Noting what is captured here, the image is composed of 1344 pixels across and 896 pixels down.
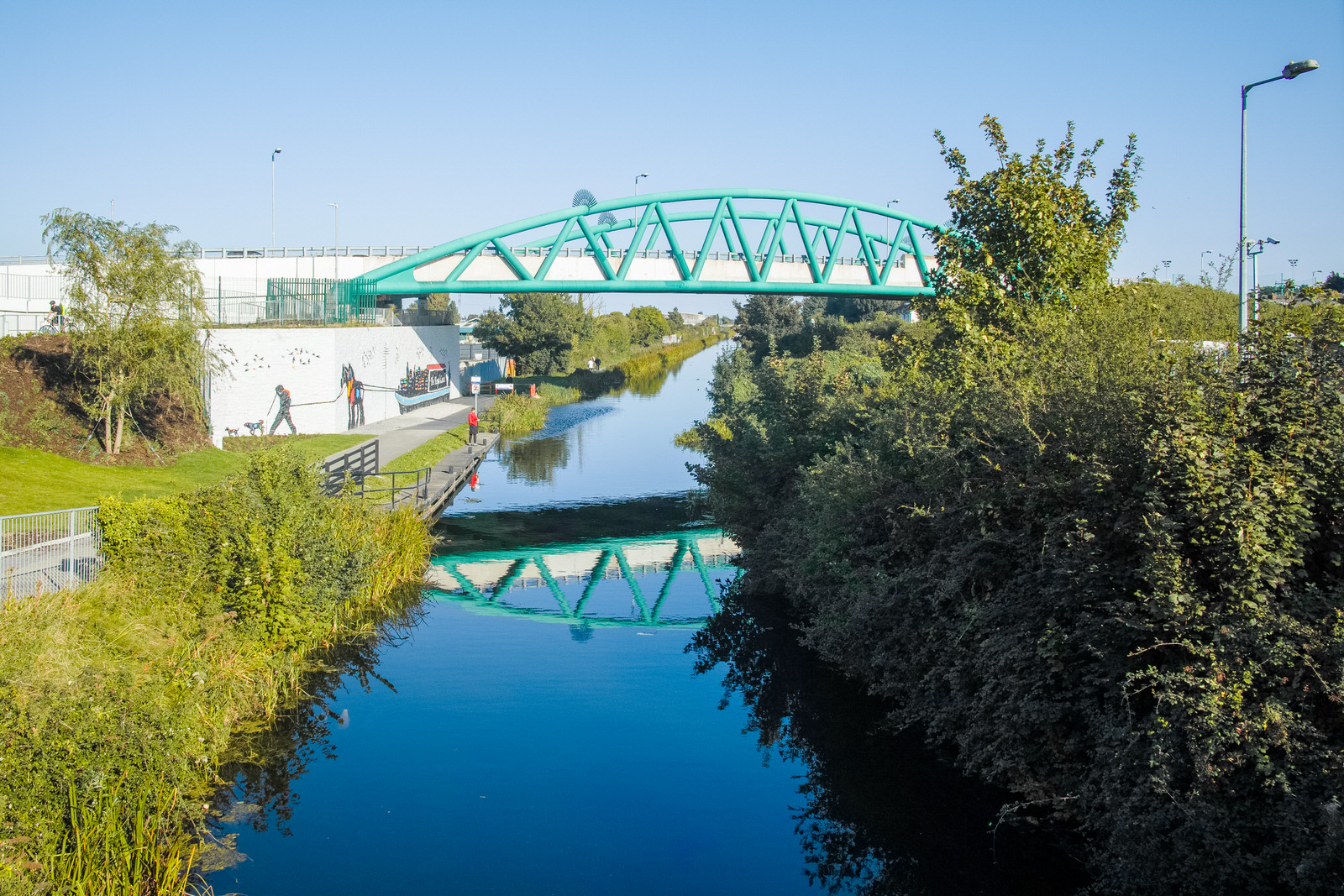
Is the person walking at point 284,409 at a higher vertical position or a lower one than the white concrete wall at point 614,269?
lower

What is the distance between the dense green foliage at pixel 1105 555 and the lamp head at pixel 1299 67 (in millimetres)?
2251

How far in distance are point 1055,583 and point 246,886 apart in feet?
25.1

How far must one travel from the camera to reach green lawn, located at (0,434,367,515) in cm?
1745

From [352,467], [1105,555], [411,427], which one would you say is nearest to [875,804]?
[1105,555]

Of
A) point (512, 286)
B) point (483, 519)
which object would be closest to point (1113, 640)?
point (483, 519)

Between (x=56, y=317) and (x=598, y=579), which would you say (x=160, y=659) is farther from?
(x=56, y=317)

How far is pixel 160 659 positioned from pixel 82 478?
483 inches

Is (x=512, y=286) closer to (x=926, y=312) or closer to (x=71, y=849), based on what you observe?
(x=926, y=312)

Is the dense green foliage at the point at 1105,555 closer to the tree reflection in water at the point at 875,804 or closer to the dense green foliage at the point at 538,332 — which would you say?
the tree reflection in water at the point at 875,804

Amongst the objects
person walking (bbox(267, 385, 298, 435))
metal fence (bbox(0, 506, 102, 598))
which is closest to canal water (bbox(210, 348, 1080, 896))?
metal fence (bbox(0, 506, 102, 598))

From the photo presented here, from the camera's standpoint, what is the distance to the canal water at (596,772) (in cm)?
912

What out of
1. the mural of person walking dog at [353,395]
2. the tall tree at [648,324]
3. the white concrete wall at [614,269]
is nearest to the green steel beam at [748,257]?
the white concrete wall at [614,269]

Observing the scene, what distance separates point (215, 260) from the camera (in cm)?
4500

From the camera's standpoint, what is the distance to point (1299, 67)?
1342 cm
